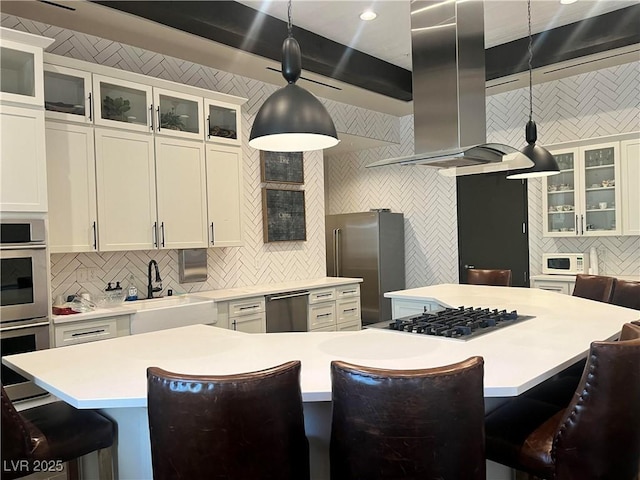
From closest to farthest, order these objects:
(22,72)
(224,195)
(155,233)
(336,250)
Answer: (22,72) → (155,233) → (224,195) → (336,250)

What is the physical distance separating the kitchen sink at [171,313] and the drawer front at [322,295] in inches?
44.6

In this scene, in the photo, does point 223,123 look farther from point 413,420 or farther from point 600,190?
point 600,190

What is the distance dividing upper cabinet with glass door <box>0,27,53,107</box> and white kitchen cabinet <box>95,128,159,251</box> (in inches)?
21.3

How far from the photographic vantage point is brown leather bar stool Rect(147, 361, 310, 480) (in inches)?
49.1

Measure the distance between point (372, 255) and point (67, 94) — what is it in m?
4.06

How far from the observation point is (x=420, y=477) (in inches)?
51.2

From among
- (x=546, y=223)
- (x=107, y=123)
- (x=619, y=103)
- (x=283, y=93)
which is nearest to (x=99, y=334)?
(x=107, y=123)

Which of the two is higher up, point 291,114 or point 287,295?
point 291,114

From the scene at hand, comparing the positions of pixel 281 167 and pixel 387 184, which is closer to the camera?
pixel 281 167

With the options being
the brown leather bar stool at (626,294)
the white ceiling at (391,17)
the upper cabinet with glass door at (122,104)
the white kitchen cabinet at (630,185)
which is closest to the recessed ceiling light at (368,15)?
the white ceiling at (391,17)

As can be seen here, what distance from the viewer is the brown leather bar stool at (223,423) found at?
4.09 ft

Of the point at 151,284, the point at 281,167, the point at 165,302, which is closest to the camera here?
the point at 165,302

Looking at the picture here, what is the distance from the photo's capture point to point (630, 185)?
173 inches

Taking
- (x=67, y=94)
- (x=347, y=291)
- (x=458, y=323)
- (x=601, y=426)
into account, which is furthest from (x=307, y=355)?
(x=347, y=291)
